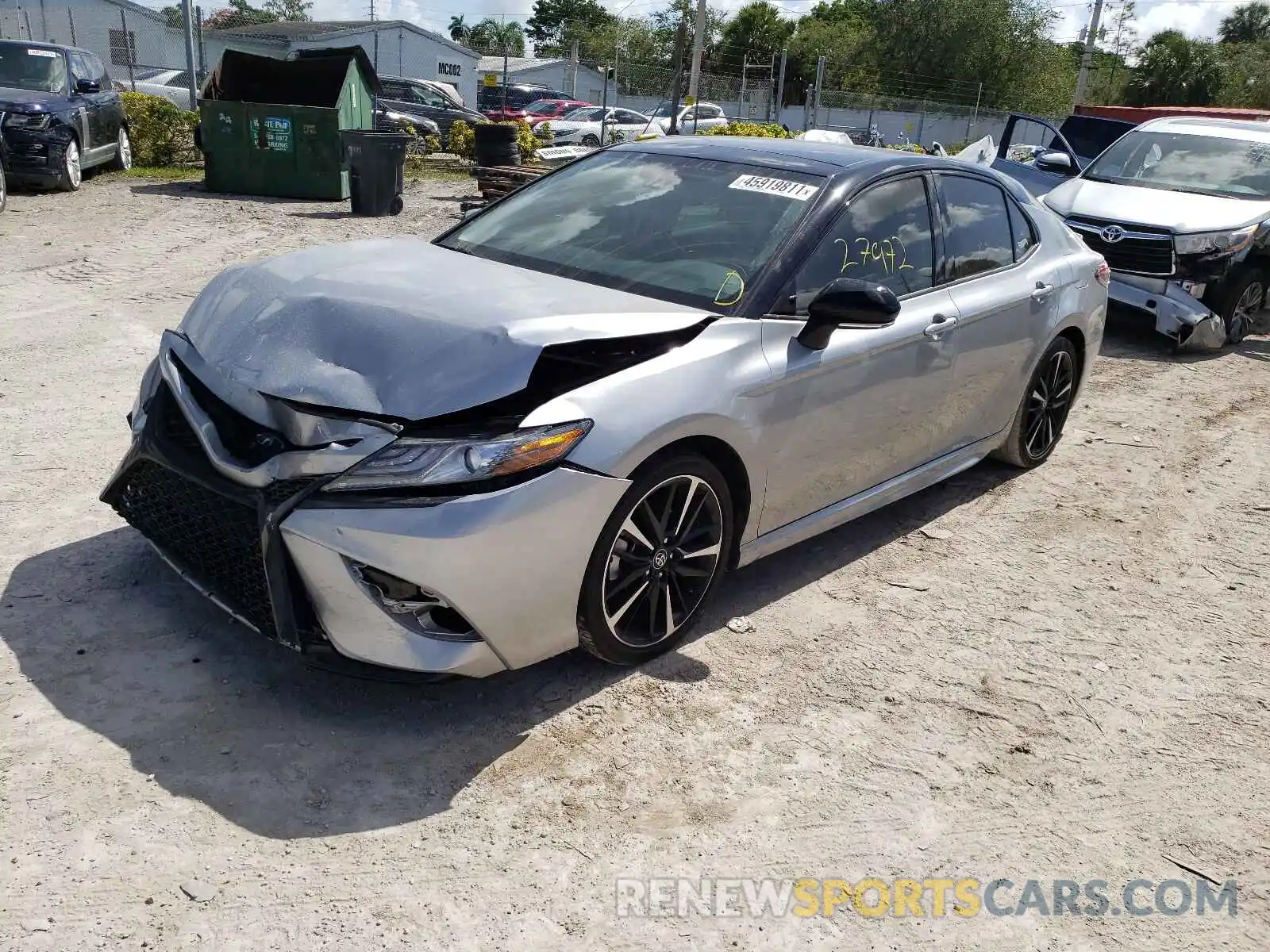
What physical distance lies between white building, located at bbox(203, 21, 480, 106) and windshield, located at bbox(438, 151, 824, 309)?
139 feet

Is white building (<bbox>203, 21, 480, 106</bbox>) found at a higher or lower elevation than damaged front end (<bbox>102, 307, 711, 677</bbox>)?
higher

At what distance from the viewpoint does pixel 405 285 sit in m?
3.59

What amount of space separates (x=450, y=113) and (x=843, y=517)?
2510 cm

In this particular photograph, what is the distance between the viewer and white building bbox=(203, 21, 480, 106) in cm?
4344

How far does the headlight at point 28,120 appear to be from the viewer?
504 inches

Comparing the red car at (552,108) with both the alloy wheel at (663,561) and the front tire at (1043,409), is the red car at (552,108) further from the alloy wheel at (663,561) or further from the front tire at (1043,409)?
the alloy wheel at (663,561)

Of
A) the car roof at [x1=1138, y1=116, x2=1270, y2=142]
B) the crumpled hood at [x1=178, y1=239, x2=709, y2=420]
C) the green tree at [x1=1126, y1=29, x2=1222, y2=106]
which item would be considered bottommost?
the crumpled hood at [x1=178, y1=239, x2=709, y2=420]

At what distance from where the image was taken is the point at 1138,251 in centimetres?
905

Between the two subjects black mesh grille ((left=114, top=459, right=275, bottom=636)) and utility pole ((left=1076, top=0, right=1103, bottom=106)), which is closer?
black mesh grille ((left=114, top=459, right=275, bottom=636))

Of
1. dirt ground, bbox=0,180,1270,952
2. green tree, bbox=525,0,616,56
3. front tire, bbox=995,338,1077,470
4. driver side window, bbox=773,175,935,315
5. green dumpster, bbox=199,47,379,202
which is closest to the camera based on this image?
dirt ground, bbox=0,180,1270,952

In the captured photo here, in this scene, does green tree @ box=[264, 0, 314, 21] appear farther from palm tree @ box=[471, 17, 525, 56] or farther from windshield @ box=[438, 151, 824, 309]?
windshield @ box=[438, 151, 824, 309]

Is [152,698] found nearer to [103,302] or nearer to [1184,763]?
[1184,763]

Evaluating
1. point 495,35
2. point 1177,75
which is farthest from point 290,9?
point 1177,75

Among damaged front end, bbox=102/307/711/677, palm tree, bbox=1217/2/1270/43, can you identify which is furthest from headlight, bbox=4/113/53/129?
palm tree, bbox=1217/2/1270/43
